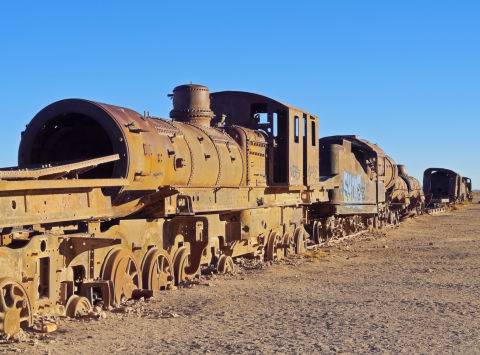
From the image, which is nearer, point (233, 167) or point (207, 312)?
point (207, 312)

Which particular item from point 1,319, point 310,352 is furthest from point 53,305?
point 310,352

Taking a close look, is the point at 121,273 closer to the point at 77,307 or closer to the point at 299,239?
the point at 77,307

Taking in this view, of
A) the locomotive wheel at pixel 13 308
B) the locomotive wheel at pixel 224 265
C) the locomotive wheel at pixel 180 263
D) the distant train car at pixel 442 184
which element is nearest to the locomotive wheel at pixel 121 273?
the locomotive wheel at pixel 180 263

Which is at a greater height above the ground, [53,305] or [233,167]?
[233,167]

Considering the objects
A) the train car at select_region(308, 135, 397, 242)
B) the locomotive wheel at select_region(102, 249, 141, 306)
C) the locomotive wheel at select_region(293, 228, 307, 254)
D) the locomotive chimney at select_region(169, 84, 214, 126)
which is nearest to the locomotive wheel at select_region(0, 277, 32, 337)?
the locomotive wheel at select_region(102, 249, 141, 306)

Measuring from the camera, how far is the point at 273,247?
15727mm

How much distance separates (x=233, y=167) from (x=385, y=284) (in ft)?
12.2

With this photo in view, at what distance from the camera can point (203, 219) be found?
1158 centimetres

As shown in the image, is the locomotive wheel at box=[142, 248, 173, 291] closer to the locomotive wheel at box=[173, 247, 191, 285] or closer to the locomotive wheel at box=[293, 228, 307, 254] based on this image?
the locomotive wheel at box=[173, 247, 191, 285]

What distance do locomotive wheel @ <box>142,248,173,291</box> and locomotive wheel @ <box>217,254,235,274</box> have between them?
2.14 metres

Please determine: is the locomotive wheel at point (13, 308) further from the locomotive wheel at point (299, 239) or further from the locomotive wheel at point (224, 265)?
the locomotive wheel at point (299, 239)

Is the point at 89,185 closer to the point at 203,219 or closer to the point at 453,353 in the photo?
the point at 203,219

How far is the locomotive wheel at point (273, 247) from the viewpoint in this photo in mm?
15656

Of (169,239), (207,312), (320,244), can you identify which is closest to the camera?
(207,312)
